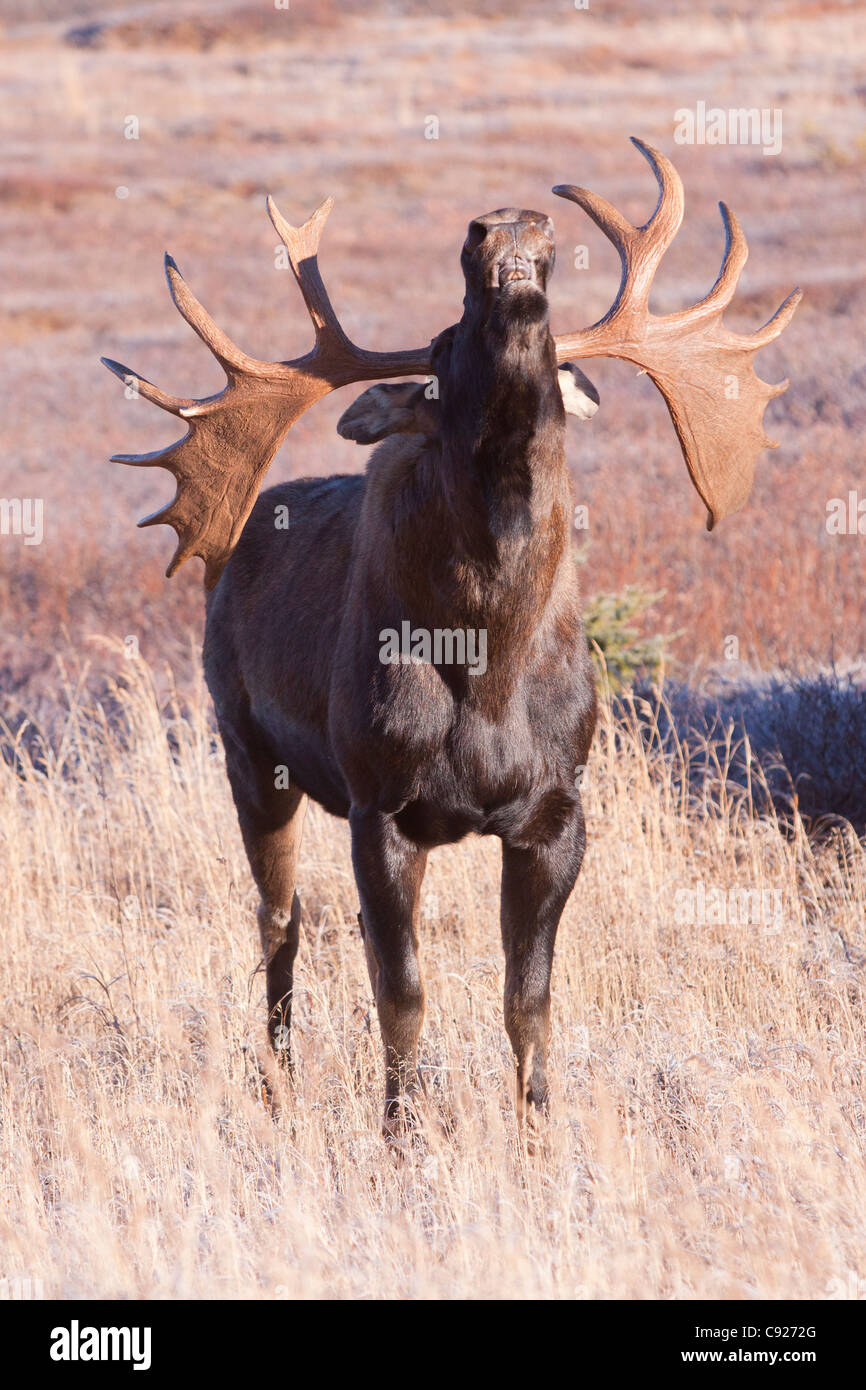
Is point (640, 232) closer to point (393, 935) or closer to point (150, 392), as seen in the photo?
point (150, 392)

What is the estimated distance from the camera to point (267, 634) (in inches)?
220

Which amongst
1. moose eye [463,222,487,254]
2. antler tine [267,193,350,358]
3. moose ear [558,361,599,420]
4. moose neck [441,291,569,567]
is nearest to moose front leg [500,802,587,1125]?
moose neck [441,291,569,567]

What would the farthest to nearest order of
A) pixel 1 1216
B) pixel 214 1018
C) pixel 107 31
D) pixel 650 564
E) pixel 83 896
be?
pixel 107 31 → pixel 650 564 → pixel 83 896 → pixel 214 1018 → pixel 1 1216

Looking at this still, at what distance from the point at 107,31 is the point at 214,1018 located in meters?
50.5

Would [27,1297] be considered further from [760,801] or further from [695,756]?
[695,756]

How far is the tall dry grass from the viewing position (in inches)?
155

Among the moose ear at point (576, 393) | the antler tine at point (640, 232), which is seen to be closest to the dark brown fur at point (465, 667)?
the moose ear at point (576, 393)

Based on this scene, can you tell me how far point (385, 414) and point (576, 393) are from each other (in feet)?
1.77

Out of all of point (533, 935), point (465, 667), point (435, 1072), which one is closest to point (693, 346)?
point (465, 667)

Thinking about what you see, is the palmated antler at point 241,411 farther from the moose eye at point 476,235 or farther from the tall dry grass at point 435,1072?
the tall dry grass at point 435,1072

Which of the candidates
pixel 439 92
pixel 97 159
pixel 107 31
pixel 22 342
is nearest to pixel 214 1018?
pixel 22 342

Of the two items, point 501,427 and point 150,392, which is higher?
point 150,392

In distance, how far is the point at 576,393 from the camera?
4.55m

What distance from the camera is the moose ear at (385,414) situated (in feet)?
14.6
